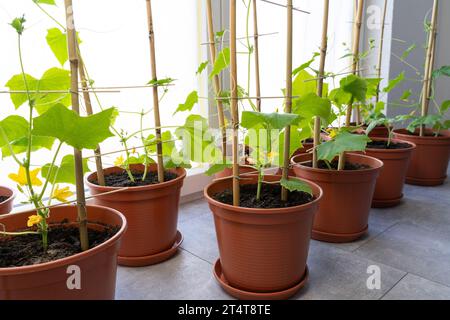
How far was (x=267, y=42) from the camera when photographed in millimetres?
2006

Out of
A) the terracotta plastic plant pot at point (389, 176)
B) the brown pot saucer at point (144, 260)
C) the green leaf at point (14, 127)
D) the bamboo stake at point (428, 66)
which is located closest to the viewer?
the green leaf at point (14, 127)

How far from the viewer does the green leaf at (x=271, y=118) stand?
2.54 ft

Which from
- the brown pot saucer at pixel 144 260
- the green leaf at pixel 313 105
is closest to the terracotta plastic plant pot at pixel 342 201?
the green leaf at pixel 313 105

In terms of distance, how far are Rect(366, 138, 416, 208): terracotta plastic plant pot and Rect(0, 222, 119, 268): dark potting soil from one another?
1.21 meters

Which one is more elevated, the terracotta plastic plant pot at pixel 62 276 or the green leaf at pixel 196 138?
the green leaf at pixel 196 138

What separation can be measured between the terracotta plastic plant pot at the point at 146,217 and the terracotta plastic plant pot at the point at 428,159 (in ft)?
4.30

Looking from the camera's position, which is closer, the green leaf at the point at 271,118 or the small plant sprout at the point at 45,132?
the small plant sprout at the point at 45,132

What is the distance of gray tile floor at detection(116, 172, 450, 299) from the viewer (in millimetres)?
1013

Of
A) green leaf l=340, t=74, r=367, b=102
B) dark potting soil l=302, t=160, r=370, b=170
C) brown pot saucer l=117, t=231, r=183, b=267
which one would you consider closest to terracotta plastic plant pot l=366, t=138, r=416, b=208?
dark potting soil l=302, t=160, r=370, b=170

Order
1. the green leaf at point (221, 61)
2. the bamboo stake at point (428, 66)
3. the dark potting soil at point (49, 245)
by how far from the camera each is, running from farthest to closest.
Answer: the bamboo stake at point (428, 66) → the green leaf at point (221, 61) → the dark potting soil at point (49, 245)

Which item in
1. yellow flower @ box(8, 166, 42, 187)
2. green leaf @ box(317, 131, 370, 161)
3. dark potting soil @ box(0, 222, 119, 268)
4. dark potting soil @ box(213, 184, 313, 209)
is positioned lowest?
dark potting soil @ box(0, 222, 119, 268)

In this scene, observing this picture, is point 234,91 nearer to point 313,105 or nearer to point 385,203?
point 313,105

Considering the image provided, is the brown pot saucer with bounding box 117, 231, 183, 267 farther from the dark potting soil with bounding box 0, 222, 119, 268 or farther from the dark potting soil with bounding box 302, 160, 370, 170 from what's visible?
the dark potting soil with bounding box 302, 160, 370, 170

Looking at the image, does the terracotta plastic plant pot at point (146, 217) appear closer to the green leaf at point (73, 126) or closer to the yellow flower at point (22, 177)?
the yellow flower at point (22, 177)
